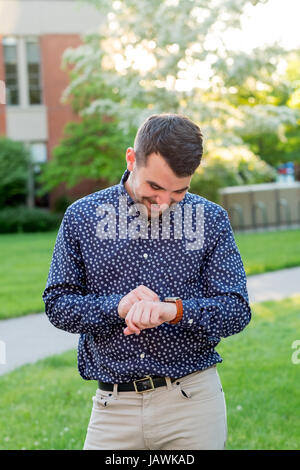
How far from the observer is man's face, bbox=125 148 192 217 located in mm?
2250

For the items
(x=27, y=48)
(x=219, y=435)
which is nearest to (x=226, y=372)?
(x=219, y=435)

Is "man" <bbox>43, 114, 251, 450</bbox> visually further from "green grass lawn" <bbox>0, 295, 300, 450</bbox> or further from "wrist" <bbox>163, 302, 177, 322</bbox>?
"green grass lawn" <bbox>0, 295, 300, 450</bbox>

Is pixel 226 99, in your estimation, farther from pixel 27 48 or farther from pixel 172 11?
pixel 27 48

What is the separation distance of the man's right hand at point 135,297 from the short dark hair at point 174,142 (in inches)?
15.2

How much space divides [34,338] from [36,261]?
7.19 m

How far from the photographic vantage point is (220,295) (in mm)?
2377

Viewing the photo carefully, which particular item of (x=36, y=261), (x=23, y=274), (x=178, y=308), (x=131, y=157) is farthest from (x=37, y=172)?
(x=178, y=308)

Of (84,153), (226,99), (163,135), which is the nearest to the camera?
(163,135)

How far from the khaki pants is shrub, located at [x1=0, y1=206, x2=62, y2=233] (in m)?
23.5

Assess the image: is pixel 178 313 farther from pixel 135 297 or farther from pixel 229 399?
pixel 229 399

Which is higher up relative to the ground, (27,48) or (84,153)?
(27,48)

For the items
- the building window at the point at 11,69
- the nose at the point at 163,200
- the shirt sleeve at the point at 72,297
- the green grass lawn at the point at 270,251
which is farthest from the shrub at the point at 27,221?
the nose at the point at 163,200

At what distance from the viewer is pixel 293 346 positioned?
22.8 ft

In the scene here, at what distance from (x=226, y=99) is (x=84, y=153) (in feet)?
24.2
